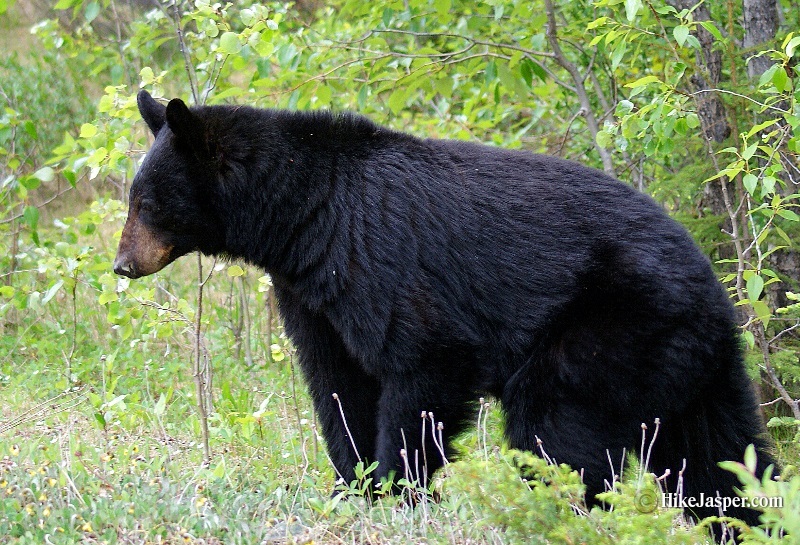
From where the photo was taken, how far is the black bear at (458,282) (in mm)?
3738

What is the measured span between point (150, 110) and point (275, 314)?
115 inches

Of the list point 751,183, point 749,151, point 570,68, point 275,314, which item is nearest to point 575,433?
point 751,183

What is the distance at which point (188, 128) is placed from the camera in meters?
3.98

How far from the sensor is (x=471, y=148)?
4254mm

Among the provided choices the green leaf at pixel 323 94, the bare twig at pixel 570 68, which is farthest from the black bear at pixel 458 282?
the bare twig at pixel 570 68

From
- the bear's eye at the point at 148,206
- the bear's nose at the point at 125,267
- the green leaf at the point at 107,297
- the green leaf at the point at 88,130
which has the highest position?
the green leaf at the point at 88,130

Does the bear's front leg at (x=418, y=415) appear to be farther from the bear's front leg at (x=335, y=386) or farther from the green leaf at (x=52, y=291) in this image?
the green leaf at (x=52, y=291)

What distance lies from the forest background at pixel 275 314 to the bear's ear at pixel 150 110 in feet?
0.50

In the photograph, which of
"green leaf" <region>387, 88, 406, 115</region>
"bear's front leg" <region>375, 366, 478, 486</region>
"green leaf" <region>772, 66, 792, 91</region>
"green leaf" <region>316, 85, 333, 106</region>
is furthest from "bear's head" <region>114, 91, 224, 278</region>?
"green leaf" <region>772, 66, 792, 91</region>

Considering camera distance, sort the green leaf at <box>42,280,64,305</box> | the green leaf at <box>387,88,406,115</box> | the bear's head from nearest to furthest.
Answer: the bear's head
the green leaf at <box>42,280,64,305</box>
the green leaf at <box>387,88,406,115</box>

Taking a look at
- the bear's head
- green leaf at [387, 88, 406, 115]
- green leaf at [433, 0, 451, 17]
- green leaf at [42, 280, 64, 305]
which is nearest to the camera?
the bear's head

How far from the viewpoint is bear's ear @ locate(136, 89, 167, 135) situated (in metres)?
4.35

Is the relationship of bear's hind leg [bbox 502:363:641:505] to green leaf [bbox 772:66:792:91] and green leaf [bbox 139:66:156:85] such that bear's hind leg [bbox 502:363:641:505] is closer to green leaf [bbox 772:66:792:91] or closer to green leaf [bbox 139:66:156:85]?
green leaf [bbox 772:66:792:91]

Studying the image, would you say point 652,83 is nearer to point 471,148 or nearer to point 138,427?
point 471,148
